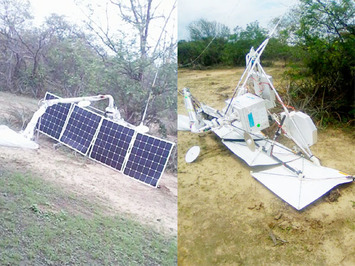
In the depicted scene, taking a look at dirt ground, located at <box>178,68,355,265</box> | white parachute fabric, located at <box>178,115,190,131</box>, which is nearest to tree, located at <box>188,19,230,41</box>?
dirt ground, located at <box>178,68,355,265</box>

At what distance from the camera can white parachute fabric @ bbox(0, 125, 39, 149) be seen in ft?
7.85

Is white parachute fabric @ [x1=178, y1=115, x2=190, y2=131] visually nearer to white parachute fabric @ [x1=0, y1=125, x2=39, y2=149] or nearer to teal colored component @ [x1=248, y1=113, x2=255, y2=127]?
teal colored component @ [x1=248, y1=113, x2=255, y2=127]

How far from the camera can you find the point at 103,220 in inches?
82.1

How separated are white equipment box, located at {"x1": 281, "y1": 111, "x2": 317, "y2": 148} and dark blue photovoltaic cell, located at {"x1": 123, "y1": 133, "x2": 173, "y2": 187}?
40.8 inches

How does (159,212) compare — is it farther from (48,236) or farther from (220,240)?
(48,236)

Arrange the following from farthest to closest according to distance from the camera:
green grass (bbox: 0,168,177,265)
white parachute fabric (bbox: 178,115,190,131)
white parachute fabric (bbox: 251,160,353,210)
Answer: white parachute fabric (bbox: 178,115,190,131), white parachute fabric (bbox: 251,160,353,210), green grass (bbox: 0,168,177,265)

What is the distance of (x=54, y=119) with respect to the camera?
271 cm

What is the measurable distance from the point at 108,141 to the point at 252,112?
1304 mm

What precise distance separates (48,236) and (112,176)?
0.69 meters

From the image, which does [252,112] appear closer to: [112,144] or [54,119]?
[112,144]

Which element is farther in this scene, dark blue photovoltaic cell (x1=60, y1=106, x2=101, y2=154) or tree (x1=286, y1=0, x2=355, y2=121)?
dark blue photovoltaic cell (x1=60, y1=106, x2=101, y2=154)

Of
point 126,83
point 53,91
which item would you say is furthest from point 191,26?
point 53,91

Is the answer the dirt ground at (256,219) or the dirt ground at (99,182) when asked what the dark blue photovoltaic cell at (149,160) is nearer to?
the dirt ground at (99,182)

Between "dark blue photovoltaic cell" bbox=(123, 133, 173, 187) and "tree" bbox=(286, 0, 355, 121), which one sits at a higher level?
"tree" bbox=(286, 0, 355, 121)
